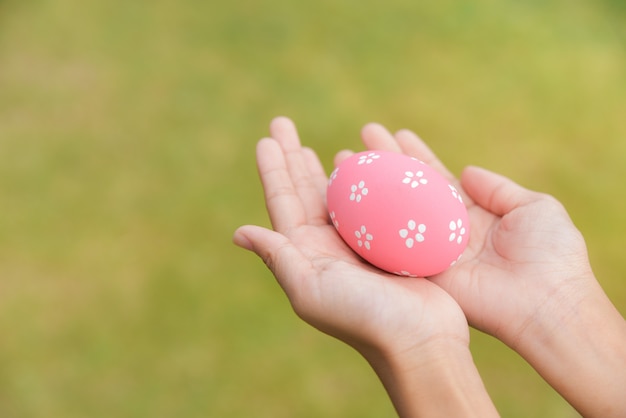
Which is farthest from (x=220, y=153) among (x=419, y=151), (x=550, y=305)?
(x=550, y=305)

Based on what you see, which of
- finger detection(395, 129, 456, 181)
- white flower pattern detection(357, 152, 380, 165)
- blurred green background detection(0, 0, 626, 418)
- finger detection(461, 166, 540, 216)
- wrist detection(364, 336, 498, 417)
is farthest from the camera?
blurred green background detection(0, 0, 626, 418)

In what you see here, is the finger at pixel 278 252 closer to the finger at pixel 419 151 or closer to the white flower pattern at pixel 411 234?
the white flower pattern at pixel 411 234

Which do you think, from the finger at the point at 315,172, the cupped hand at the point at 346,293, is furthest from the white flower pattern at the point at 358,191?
the finger at the point at 315,172

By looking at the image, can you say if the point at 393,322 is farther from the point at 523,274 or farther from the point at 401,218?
the point at 523,274

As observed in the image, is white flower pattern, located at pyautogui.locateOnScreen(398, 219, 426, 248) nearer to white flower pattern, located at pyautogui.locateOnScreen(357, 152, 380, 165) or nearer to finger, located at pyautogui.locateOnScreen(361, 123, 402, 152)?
white flower pattern, located at pyautogui.locateOnScreen(357, 152, 380, 165)

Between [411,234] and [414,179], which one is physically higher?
[414,179]

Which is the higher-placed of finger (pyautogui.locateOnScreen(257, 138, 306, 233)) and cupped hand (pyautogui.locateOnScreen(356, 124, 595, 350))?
finger (pyautogui.locateOnScreen(257, 138, 306, 233))

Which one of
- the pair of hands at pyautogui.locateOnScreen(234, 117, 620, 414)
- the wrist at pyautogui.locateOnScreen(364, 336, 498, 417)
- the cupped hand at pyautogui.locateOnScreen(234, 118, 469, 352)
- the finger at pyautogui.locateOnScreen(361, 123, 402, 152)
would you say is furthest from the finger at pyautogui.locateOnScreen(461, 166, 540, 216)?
the wrist at pyautogui.locateOnScreen(364, 336, 498, 417)

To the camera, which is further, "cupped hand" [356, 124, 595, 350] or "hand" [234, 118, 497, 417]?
"cupped hand" [356, 124, 595, 350]
